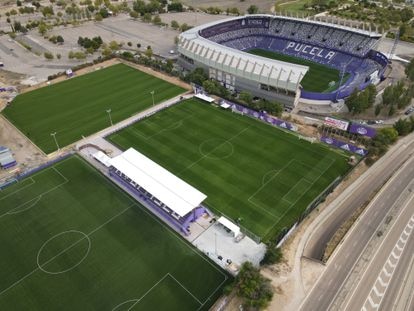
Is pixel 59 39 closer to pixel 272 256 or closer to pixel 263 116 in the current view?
pixel 263 116

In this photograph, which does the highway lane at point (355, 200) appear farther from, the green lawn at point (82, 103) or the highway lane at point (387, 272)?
the green lawn at point (82, 103)

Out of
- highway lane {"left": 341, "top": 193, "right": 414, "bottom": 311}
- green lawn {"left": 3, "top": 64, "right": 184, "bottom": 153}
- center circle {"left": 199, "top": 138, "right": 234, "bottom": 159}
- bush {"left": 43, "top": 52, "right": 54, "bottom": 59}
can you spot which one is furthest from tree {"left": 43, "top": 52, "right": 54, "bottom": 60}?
highway lane {"left": 341, "top": 193, "right": 414, "bottom": 311}

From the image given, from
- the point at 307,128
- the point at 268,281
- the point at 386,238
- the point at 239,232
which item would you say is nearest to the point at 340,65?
the point at 307,128

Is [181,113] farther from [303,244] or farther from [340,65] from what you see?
[340,65]

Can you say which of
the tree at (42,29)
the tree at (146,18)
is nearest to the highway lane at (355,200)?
the tree at (146,18)

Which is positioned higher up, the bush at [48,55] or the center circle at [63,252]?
the bush at [48,55]

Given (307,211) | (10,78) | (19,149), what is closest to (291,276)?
(307,211)

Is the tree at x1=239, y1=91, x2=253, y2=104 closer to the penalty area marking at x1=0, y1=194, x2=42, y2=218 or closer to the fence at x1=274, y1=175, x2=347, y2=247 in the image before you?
the fence at x1=274, y1=175, x2=347, y2=247
